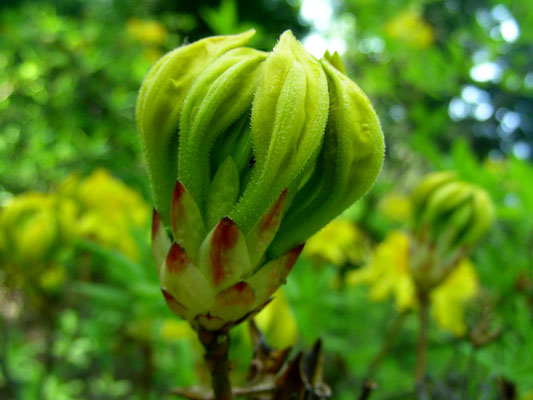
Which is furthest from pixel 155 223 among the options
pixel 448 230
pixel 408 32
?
pixel 408 32

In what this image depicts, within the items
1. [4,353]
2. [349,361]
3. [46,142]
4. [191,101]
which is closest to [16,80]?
[46,142]

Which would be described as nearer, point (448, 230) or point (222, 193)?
point (222, 193)

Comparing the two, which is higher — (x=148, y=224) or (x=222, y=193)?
(x=222, y=193)

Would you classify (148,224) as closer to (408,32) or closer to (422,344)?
(422,344)

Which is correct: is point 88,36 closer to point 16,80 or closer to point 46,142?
point 16,80

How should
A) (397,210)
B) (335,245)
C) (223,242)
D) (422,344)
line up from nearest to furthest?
(223,242) < (422,344) < (335,245) < (397,210)

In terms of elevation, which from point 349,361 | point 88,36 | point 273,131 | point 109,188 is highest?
point 273,131

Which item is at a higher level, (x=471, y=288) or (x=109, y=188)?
(x=109, y=188)
